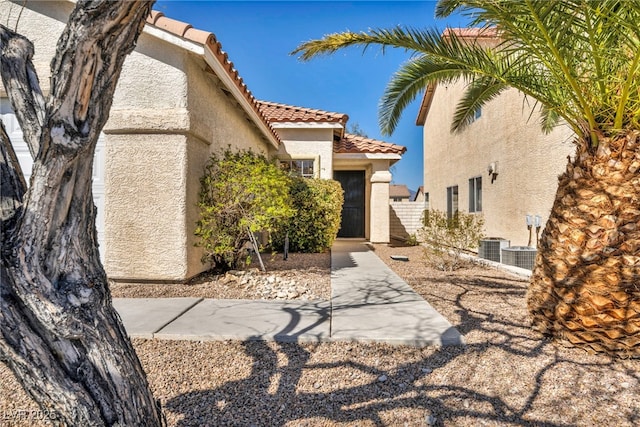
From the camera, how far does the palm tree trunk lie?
357 centimetres

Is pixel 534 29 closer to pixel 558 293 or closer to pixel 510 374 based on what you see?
pixel 558 293

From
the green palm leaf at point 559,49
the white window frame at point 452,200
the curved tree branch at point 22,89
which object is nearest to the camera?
the curved tree branch at point 22,89

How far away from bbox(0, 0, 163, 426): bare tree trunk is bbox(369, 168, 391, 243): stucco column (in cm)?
1269

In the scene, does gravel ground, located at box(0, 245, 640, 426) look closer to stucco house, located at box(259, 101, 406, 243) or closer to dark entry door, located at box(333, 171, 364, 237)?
stucco house, located at box(259, 101, 406, 243)

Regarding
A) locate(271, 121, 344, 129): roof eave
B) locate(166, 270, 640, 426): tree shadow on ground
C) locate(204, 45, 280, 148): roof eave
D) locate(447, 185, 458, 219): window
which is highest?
locate(271, 121, 344, 129): roof eave

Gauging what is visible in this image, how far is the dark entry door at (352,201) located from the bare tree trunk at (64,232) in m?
13.9

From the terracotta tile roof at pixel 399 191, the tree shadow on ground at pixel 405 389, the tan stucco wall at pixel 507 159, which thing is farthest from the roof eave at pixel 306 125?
the terracotta tile roof at pixel 399 191

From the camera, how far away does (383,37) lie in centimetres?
506

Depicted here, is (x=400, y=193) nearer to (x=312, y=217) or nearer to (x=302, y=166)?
(x=302, y=166)

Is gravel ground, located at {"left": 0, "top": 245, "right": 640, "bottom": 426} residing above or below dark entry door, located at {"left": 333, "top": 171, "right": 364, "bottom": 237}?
below

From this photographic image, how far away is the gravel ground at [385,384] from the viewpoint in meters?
2.63

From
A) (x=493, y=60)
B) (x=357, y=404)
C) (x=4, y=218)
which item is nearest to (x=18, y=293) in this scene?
(x=4, y=218)

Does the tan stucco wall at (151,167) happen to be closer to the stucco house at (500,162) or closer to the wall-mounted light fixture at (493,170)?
the stucco house at (500,162)

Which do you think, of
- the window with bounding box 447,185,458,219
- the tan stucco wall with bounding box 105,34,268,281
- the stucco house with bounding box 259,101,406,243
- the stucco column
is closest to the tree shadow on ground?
the tan stucco wall with bounding box 105,34,268,281
